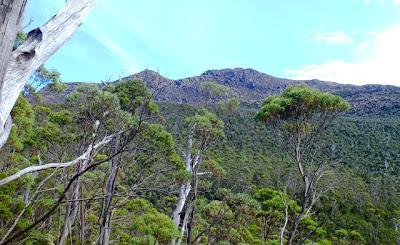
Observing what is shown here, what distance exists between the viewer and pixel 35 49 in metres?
1.19

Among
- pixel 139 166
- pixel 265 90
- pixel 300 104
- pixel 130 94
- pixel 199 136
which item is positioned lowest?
pixel 139 166

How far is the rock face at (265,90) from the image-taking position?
8750 centimetres

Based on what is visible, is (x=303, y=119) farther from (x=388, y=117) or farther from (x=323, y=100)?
(x=388, y=117)

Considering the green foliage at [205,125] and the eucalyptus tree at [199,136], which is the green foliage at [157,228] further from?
the green foliage at [205,125]

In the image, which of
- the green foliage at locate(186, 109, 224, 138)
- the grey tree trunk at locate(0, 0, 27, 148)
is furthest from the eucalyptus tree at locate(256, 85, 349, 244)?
the grey tree trunk at locate(0, 0, 27, 148)

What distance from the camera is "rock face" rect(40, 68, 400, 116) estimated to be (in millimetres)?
87500

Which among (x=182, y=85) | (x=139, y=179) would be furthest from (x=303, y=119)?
(x=182, y=85)

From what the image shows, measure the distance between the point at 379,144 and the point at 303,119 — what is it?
53477 millimetres

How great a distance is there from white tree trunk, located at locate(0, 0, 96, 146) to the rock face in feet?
221

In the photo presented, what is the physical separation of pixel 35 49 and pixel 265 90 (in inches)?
5669

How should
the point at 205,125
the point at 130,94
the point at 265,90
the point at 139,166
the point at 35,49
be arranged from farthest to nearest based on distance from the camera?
1. the point at 265,90
2. the point at 139,166
3. the point at 205,125
4. the point at 130,94
5. the point at 35,49

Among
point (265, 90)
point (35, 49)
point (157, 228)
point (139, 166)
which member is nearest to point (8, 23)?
point (35, 49)

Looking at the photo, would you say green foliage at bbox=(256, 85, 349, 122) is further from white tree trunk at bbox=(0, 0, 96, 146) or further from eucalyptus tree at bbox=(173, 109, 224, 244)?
white tree trunk at bbox=(0, 0, 96, 146)

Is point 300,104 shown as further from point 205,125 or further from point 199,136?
point 199,136
